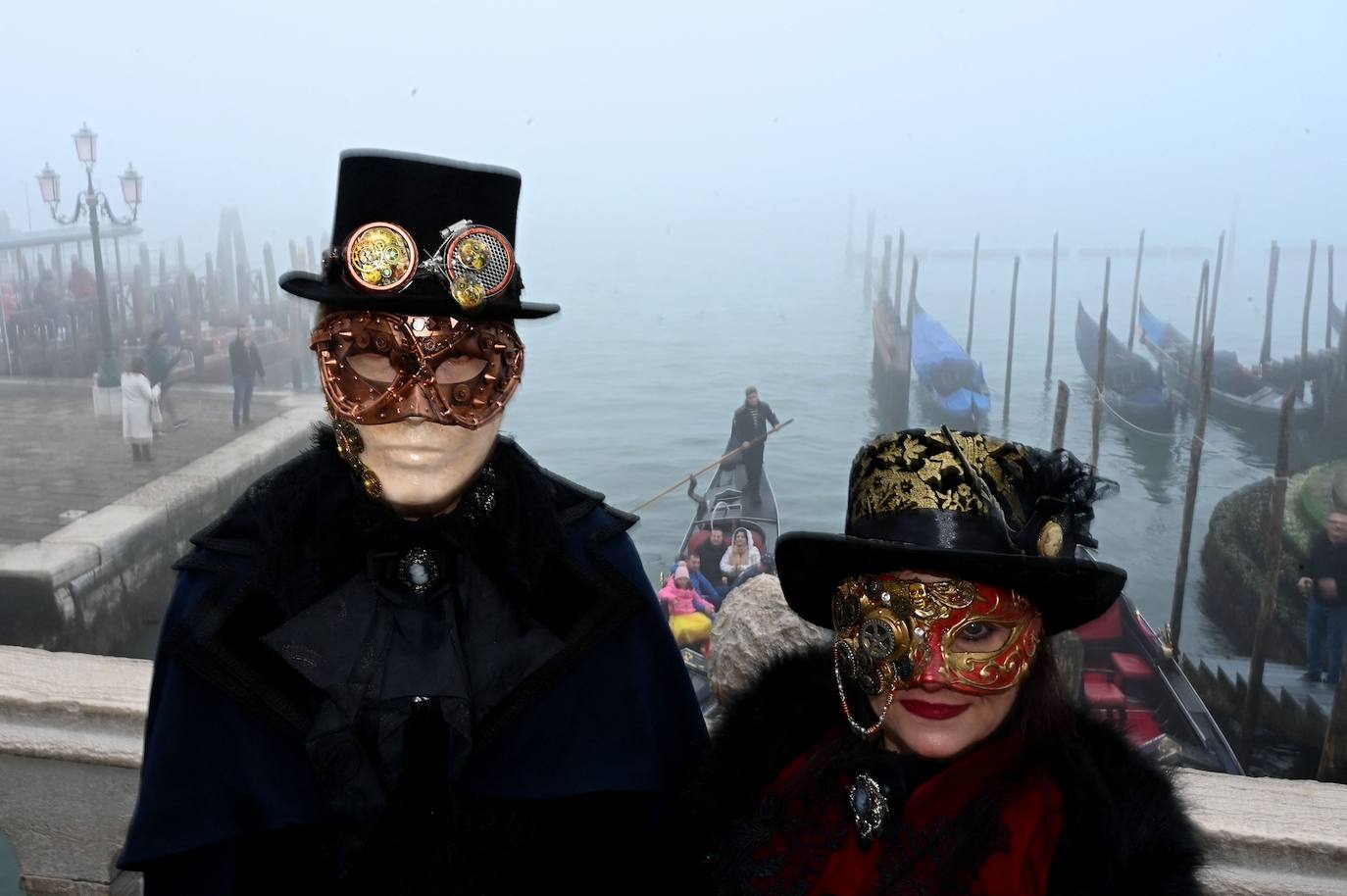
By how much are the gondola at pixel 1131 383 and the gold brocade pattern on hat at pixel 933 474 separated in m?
32.5

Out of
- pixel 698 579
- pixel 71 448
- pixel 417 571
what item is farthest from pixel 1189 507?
pixel 71 448

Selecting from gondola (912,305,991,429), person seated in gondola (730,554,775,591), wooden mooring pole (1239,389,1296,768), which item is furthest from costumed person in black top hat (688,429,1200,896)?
gondola (912,305,991,429)

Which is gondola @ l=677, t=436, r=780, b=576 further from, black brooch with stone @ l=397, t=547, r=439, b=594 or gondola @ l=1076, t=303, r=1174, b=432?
black brooch with stone @ l=397, t=547, r=439, b=594

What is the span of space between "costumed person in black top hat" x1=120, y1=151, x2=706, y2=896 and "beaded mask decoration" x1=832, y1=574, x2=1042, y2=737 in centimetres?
56

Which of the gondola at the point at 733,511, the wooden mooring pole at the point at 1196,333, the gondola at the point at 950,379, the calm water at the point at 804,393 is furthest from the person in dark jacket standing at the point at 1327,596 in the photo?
the gondola at the point at 950,379

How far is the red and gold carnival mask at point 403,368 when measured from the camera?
1.84 metres

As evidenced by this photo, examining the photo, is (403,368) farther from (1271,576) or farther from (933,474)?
(1271,576)

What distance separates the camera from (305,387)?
3123 centimetres

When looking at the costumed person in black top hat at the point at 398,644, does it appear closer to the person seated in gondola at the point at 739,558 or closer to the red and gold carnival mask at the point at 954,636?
the red and gold carnival mask at the point at 954,636

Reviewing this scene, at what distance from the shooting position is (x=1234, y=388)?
99.2 feet

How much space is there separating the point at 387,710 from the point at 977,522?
3.21ft

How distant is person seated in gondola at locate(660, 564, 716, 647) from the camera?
15195 millimetres

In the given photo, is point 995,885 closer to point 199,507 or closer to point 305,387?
point 199,507

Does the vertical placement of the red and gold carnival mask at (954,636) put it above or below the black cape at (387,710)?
above
